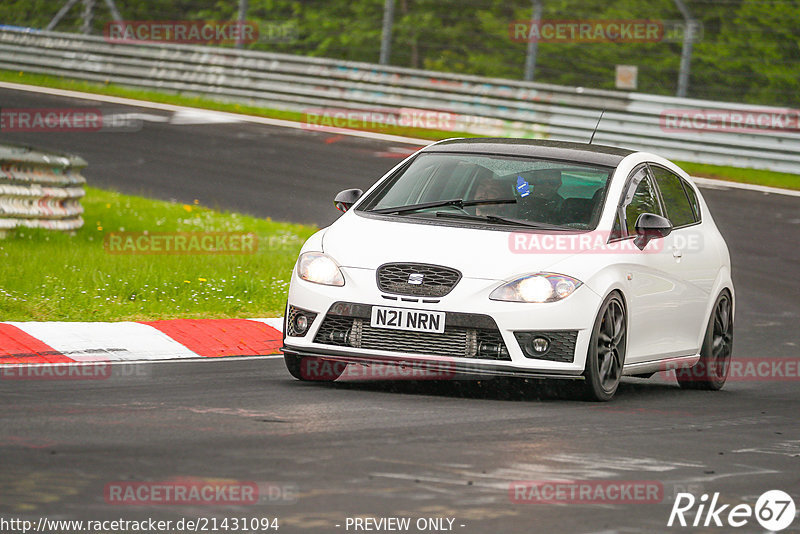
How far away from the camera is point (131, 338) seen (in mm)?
10484

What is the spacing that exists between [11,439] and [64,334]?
3.65 m

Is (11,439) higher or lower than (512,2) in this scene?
lower

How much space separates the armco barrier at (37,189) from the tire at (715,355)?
666 cm

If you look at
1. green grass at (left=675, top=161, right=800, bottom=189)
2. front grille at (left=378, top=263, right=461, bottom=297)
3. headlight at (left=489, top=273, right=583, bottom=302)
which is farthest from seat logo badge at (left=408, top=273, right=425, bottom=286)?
green grass at (left=675, top=161, right=800, bottom=189)

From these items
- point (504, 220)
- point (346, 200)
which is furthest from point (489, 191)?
point (346, 200)

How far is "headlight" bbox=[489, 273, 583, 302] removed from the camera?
8617 millimetres

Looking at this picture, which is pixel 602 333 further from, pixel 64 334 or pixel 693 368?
pixel 64 334

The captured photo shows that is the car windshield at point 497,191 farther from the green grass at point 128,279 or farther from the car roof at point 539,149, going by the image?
the green grass at point 128,279

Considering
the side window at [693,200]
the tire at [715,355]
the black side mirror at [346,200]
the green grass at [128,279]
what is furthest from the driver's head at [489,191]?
the green grass at [128,279]

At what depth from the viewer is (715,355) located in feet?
35.9

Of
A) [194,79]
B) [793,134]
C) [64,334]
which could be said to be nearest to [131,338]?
[64,334]

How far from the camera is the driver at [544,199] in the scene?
9367 millimetres

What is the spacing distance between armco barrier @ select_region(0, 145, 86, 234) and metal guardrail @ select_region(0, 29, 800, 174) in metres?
10.2

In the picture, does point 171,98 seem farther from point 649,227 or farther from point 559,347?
point 559,347
